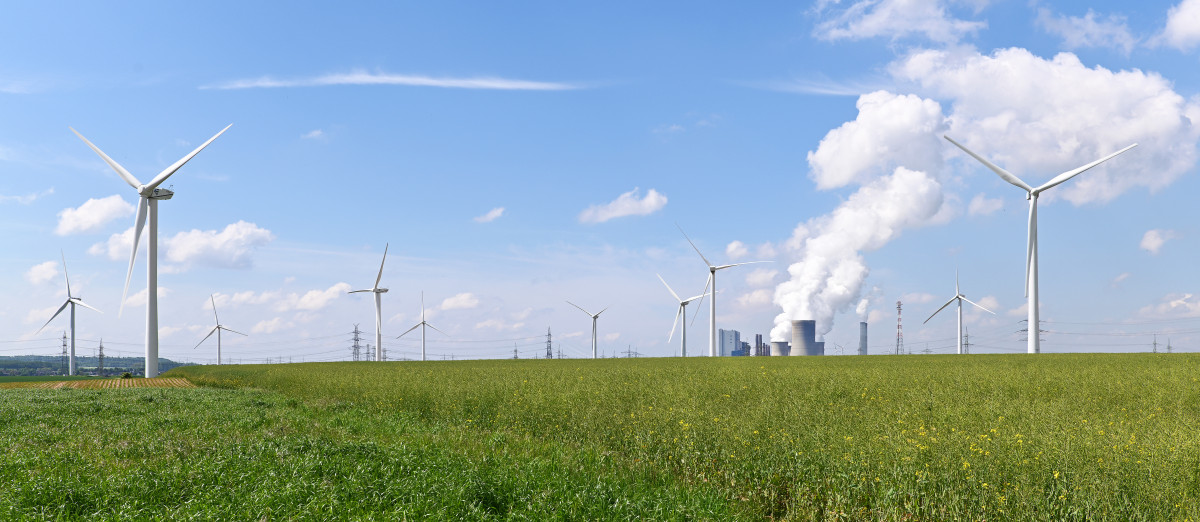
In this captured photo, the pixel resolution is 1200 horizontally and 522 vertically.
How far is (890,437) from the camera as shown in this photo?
13.1m

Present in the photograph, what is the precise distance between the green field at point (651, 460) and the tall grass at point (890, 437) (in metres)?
0.05

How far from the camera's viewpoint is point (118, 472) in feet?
43.3

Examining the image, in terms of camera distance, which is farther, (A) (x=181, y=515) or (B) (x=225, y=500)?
(B) (x=225, y=500)

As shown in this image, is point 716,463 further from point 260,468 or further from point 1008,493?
point 260,468

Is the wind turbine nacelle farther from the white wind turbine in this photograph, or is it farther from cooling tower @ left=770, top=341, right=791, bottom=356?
cooling tower @ left=770, top=341, right=791, bottom=356

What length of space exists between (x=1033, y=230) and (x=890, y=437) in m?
53.9

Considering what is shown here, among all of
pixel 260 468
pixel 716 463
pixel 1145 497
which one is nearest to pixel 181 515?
pixel 260 468

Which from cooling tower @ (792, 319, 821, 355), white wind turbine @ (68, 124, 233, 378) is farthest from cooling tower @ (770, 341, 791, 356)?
white wind turbine @ (68, 124, 233, 378)

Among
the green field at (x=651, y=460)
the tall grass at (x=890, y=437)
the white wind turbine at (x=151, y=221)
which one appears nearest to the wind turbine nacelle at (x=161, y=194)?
the white wind turbine at (x=151, y=221)

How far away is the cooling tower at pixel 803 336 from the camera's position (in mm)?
143875

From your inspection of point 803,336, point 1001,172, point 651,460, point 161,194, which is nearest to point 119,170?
point 161,194

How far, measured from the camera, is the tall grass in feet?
34.4

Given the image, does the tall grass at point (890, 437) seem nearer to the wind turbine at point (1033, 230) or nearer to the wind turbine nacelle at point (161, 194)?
the wind turbine at point (1033, 230)

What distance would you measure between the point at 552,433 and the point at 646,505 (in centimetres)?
791
